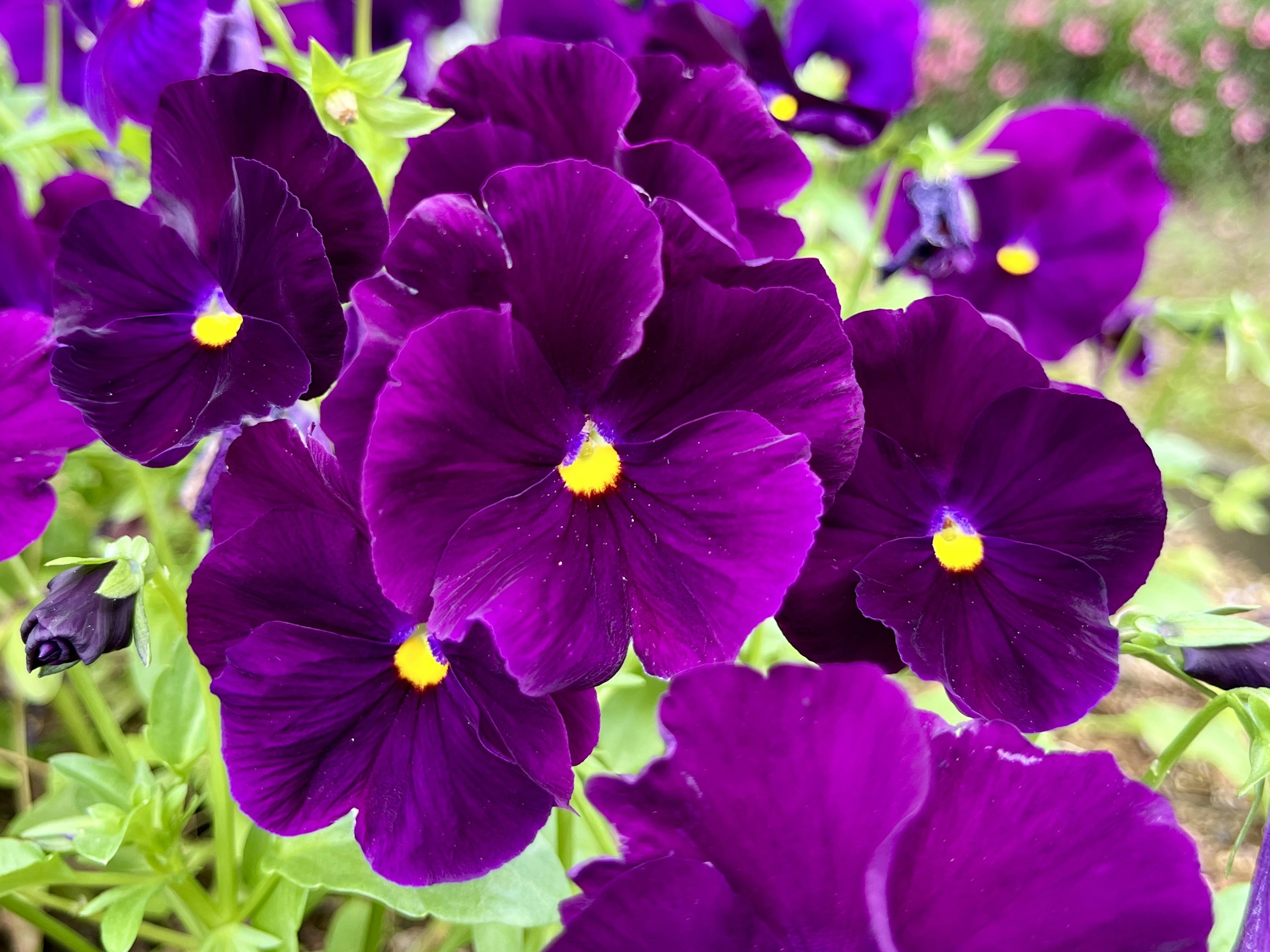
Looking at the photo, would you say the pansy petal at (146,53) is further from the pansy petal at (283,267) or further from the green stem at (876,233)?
the green stem at (876,233)

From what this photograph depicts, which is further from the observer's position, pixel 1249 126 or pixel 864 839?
pixel 1249 126

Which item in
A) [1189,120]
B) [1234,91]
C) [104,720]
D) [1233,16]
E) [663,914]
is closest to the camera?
[663,914]

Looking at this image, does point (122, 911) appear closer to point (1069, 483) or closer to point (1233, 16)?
point (1069, 483)

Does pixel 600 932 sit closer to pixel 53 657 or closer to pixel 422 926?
pixel 53 657

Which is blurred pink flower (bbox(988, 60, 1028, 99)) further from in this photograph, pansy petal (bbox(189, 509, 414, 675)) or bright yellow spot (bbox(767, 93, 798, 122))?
pansy petal (bbox(189, 509, 414, 675))

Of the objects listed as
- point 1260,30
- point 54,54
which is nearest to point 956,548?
point 54,54

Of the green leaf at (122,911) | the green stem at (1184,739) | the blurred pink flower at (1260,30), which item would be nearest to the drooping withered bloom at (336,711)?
the green leaf at (122,911)

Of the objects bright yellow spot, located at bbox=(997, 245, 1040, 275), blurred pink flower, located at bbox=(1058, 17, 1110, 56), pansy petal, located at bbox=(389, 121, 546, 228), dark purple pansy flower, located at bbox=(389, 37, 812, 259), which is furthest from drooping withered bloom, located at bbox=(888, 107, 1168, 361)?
blurred pink flower, located at bbox=(1058, 17, 1110, 56)

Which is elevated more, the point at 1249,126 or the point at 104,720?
the point at 104,720
